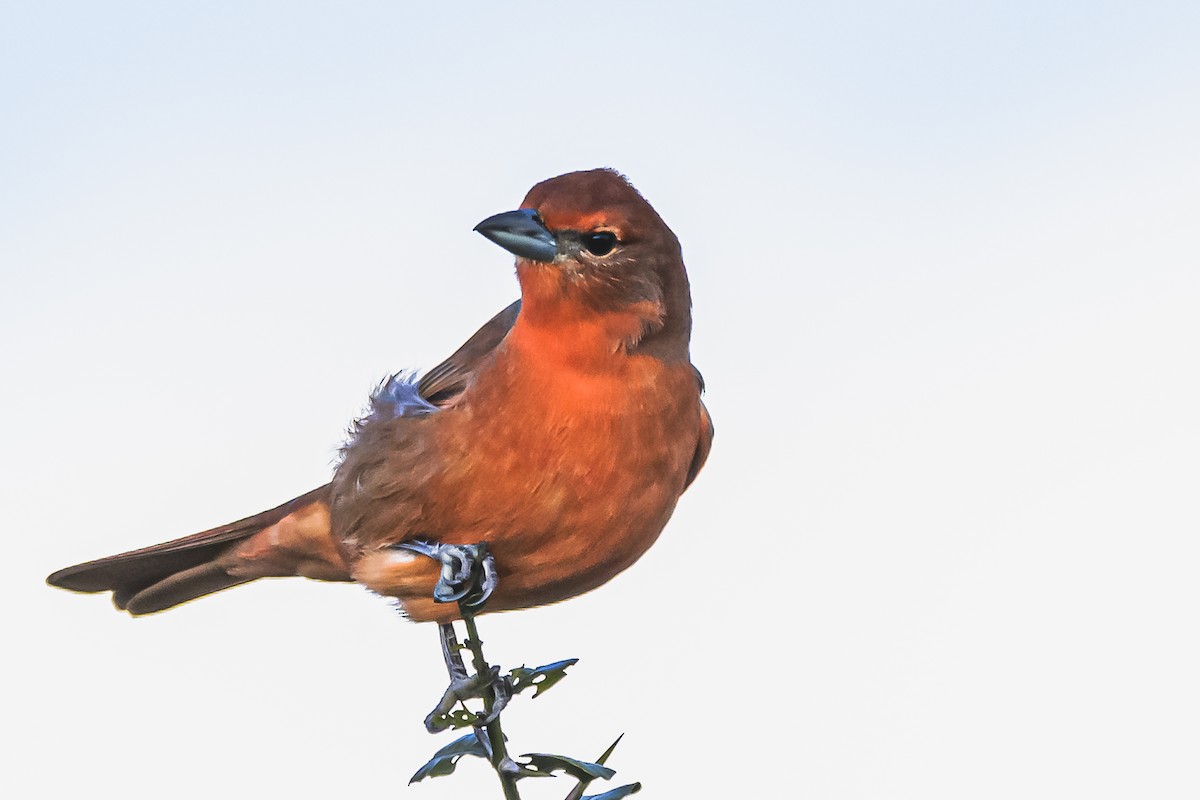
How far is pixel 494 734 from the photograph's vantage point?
296 centimetres

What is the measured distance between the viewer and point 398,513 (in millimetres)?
4422

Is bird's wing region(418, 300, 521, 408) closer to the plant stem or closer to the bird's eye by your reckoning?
the bird's eye

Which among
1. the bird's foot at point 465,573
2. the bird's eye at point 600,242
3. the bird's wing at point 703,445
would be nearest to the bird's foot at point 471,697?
the bird's foot at point 465,573

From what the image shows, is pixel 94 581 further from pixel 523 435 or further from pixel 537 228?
pixel 537 228

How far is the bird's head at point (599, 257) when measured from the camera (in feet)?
12.7

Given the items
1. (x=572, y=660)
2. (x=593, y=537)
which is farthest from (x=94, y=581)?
(x=572, y=660)

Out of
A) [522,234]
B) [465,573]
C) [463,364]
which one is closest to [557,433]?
[465,573]

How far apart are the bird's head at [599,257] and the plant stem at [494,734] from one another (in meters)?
1.09

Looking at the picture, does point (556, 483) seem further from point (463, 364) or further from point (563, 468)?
point (463, 364)

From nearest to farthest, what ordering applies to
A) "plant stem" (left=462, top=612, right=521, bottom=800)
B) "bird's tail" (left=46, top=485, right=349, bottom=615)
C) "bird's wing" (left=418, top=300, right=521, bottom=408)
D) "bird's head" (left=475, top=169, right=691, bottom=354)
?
"plant stem" (left=462, top=612, right=521, bottom=800) → "bird's head" (left=475, top=169, right=691, bottom=354) → "bird's wing" (left=418, top=300, right=521, bottom=408) → "bird's tail" (left=46, top=485, right=349, bottom=615)

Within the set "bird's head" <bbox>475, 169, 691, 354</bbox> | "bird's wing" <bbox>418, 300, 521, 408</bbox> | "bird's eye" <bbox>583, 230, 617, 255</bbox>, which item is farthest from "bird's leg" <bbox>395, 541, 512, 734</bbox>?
"bird's eye" <bbox>583, 230, 617, 255</bbox>

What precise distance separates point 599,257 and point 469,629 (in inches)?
54.6

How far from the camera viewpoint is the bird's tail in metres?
5.38

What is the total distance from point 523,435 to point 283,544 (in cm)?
164
